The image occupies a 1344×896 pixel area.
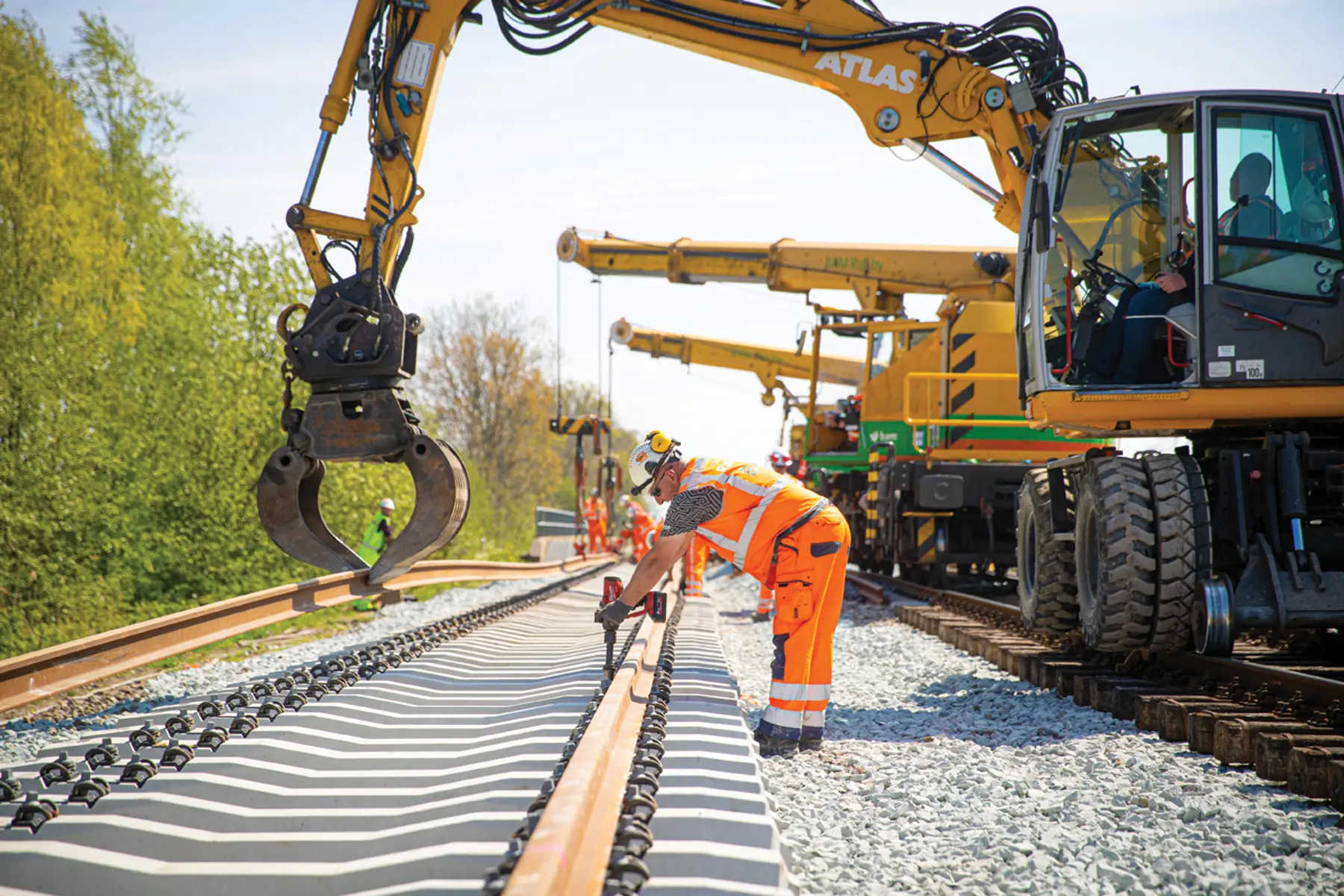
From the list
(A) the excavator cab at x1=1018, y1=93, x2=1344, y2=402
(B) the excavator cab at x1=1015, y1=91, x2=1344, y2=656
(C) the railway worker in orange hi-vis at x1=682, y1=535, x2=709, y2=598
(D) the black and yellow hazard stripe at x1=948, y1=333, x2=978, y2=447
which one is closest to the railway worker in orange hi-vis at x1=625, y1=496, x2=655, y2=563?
(C) the railway worker in orange hi-vis at x1=682, y1=535, x2=709, y2=598

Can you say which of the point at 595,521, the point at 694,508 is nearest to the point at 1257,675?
the point at 694,508

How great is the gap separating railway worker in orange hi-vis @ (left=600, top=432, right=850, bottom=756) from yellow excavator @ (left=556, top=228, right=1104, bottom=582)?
5.36 metres

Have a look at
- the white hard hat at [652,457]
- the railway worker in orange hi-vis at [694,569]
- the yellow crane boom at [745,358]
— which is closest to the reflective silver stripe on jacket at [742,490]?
the white hard hat at [652,457]

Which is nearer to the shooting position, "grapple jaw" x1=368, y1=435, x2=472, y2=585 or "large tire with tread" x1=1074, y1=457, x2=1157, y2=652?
"large tire with tread" x1=1074, y1=457, x2=1157, y2=652

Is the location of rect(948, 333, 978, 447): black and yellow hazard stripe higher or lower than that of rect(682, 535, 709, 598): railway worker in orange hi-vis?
higher

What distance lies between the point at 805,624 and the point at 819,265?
1015 centimetres

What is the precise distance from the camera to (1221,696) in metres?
5.09

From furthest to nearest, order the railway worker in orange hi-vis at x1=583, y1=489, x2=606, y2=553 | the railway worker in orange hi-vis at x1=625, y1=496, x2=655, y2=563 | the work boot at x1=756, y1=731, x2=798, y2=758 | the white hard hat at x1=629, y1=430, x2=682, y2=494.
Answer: the railway worker in orange hi-vis at x1=583, y1=489, x2=606, y2=553 → the railway worker in orange hi-vis at x1=625, y1=496, x2=655, y2=563 → the white hard hat at x1=629, y1=430, x2=682, y2=494 → the work boot at x1=756, y1=731, x2=798, y2=758

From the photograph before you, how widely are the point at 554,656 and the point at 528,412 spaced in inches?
1314

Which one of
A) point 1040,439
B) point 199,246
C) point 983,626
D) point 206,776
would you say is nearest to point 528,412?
point 199,246

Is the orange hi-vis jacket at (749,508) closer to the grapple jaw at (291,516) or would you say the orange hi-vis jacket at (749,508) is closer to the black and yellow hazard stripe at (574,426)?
the grapple jaw at (291,516)

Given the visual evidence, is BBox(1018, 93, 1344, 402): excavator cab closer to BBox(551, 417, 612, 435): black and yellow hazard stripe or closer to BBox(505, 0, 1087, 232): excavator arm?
BBox(505, 0, 1087, 232): excavator arm

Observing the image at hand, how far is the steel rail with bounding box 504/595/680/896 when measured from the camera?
210 centimetres

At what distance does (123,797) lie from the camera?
3.16 meters
